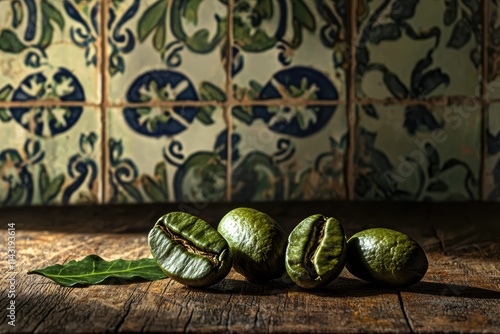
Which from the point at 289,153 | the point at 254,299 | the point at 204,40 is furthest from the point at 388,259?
the point at 204,40

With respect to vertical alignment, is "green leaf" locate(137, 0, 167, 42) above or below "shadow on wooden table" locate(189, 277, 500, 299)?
above

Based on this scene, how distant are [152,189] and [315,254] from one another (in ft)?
2.71

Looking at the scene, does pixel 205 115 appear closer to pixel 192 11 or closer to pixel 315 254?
pixel 192 11

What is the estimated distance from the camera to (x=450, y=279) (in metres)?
1.04

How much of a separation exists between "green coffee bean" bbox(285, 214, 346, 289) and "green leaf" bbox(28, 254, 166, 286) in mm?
184

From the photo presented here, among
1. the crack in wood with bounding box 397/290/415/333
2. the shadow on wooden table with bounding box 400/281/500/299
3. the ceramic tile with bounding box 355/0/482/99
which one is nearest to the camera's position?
the crack in wood with bounding box 397/290/415/333

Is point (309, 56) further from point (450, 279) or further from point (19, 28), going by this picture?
point (450, 279)

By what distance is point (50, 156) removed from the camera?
174cm

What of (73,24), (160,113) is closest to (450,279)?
(160,113)

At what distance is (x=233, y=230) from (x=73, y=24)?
0.88 m

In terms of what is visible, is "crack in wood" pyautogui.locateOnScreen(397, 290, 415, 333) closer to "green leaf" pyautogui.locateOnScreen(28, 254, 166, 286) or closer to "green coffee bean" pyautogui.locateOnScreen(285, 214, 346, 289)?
"green coffee bean" pyautogui.locateOnScreen(285, 214, 346, 289)

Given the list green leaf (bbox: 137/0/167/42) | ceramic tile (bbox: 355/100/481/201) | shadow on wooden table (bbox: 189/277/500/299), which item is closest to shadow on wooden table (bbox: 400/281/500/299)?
shadow on wooden table (bbox: 189/277/500/299)

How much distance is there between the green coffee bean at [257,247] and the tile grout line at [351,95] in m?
0.74

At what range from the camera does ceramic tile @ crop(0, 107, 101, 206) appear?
173 cm
